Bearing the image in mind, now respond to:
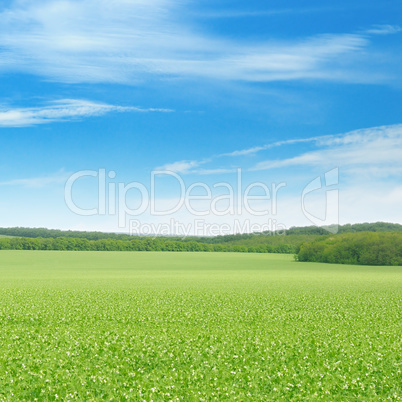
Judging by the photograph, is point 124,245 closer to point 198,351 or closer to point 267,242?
point 267,242

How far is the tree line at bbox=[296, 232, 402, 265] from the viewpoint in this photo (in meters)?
103

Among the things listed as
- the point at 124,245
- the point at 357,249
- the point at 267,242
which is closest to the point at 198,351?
the point at 357,249

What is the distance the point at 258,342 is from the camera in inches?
692

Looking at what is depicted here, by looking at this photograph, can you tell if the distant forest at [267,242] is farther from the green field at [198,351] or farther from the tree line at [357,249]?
the green field at [198,351]

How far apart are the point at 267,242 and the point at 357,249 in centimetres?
6861

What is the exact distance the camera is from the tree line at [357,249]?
103062mm

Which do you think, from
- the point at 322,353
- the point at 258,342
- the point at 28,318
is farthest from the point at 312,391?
the point at 28,318

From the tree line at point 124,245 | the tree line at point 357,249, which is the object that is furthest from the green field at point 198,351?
the tree line at point 124,245

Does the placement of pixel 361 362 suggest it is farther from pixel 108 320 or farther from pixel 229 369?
pixel 108 320

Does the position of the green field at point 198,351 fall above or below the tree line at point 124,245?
above

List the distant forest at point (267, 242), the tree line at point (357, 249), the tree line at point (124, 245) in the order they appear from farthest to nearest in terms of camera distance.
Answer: the tree line at point (124, 245) < the distant forest at point (267, 242) < the tree line at point (357, 249)

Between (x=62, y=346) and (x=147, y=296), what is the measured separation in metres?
16.1

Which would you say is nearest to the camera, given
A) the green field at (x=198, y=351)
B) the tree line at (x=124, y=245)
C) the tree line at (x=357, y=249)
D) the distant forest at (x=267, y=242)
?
the green field at (x=198, y=351)

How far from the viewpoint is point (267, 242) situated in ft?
577
